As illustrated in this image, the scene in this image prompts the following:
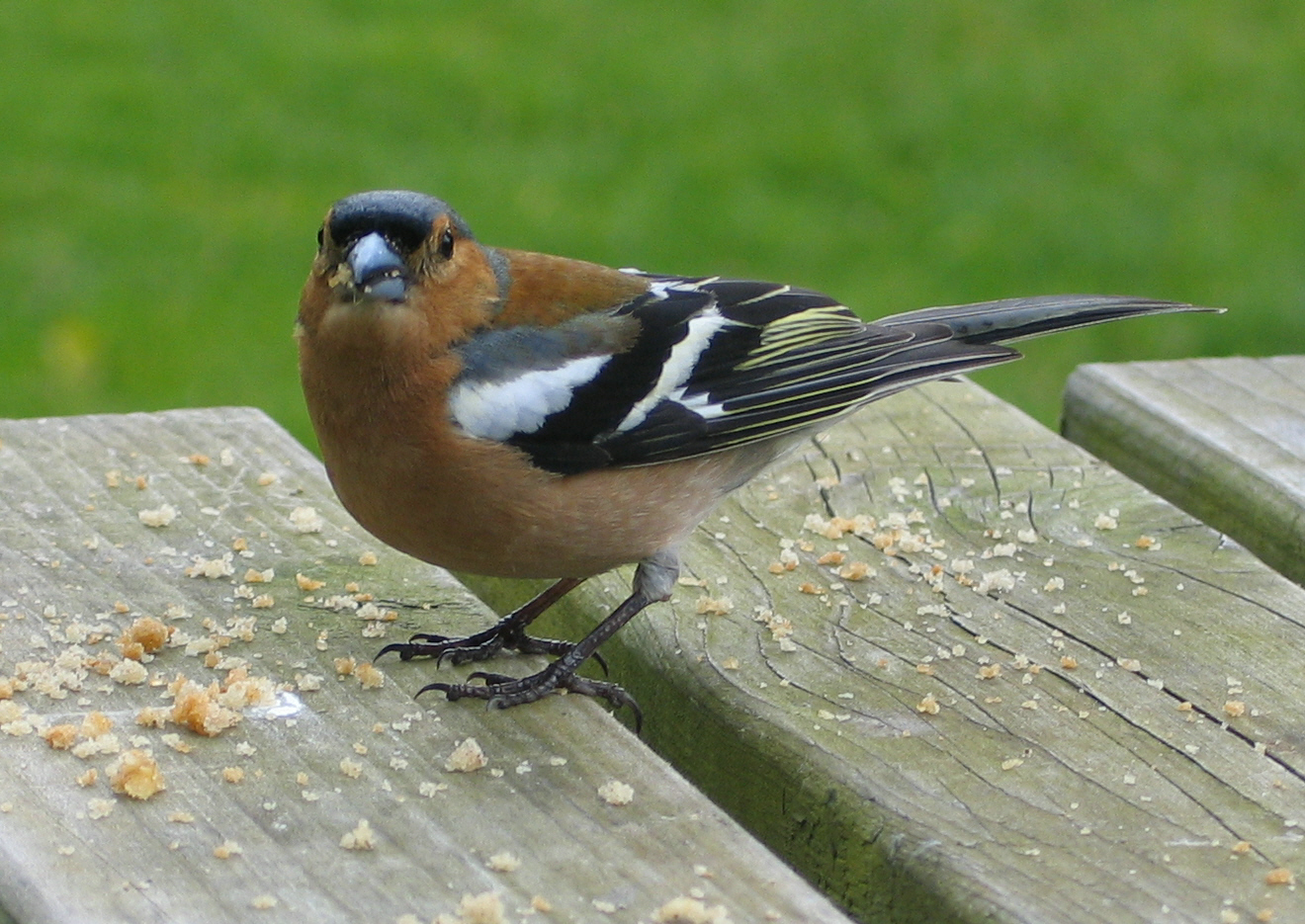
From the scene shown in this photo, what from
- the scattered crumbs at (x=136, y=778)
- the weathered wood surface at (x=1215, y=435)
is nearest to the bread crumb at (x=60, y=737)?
the scattered crumbs at (x=136, y=778)

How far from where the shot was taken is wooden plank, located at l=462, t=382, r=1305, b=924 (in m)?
2.24

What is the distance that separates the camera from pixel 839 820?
2379 mm

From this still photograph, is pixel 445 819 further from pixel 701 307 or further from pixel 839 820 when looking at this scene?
pixel 701 307

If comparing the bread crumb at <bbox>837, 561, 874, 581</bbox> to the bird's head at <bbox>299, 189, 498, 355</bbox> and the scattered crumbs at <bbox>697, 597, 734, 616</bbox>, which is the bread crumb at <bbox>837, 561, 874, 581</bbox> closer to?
the scattered crumbs at <bbox>697, 597, 734, 616</bbox>

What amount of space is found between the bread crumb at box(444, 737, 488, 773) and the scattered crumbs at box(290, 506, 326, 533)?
0.91m

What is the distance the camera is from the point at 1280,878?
217 cm

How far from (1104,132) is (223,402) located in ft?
14.6

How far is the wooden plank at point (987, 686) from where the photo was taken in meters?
2.24

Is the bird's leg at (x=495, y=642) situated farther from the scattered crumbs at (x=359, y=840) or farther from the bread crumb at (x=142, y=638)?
the scattered crumbs at (x=359, y=840)

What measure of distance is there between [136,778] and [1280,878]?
1392 millimetres

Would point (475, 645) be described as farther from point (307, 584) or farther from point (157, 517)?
point (157, 517)

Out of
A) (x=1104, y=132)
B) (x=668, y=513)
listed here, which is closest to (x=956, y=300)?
(x=1104, y=132)

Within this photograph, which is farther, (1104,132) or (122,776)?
(1104,132)

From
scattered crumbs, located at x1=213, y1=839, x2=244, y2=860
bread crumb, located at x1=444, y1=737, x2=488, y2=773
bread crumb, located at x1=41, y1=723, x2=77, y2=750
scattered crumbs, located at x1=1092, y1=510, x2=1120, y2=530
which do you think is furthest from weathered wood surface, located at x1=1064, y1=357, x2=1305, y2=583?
bread crumb, located at x1=41, y1=723, x2=77, y2=750
